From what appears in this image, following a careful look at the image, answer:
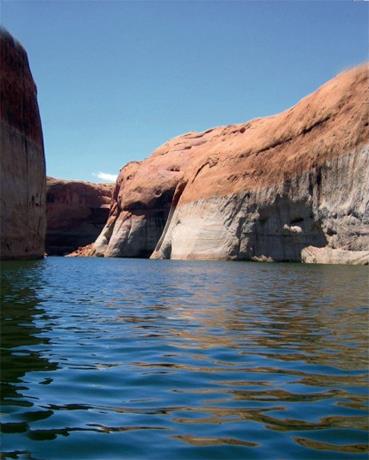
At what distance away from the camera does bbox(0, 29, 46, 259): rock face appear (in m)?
41.7

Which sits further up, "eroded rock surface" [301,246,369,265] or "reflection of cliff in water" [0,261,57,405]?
"eroded rock surface" [301,246,369,265]

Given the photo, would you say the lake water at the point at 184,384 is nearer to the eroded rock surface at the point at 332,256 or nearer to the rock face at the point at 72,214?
the eroded rock surface at the point at 332,256

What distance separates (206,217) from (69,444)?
185ft

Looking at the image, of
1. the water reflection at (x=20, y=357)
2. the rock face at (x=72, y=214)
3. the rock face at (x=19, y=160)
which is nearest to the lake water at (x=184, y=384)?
the water reflection at (x=20, y=357)

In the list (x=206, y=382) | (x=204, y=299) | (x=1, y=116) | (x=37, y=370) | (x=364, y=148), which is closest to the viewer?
(x=206, y=382)

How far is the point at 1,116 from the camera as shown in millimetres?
42031

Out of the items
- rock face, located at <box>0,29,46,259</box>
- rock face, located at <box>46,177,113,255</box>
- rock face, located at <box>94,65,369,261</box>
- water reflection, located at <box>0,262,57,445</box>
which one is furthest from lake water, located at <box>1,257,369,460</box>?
rock face, located at <box>46,177,113,255</box>

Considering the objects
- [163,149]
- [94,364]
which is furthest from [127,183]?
[94,364]

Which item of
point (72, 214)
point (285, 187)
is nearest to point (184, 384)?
point (285, 187)

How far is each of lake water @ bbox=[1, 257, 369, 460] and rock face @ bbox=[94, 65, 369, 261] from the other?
35.0 meters

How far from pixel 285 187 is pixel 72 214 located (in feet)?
192

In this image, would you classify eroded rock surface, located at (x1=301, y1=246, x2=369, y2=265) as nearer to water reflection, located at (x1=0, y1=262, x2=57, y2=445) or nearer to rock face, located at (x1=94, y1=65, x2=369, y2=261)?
rock face, located at (x1=94, y1=65, x2=369, y2=261)

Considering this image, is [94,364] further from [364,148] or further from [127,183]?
[127,183]

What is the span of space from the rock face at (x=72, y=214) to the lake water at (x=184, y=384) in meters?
91.1
